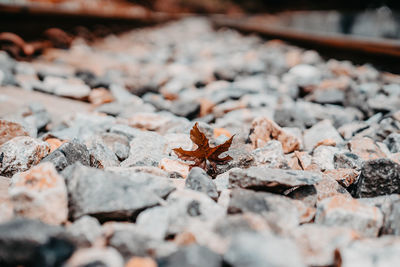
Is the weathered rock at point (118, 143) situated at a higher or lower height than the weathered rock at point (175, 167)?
lower

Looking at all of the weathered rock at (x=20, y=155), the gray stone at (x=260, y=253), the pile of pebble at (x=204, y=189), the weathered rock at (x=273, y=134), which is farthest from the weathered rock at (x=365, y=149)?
the weathered rock at (x=20, y=155)

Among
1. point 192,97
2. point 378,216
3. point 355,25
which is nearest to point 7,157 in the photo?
point 378,216

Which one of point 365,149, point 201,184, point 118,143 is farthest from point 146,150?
point 365,149

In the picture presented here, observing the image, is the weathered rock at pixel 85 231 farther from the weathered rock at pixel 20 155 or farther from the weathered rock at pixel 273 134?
the weathered rock at pixel 273 134

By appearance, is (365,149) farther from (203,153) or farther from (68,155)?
(68,155)

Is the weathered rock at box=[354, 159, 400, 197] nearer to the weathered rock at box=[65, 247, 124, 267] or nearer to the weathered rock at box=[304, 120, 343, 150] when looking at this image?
the weathered rock at box=[304, 120, 343, 150]
